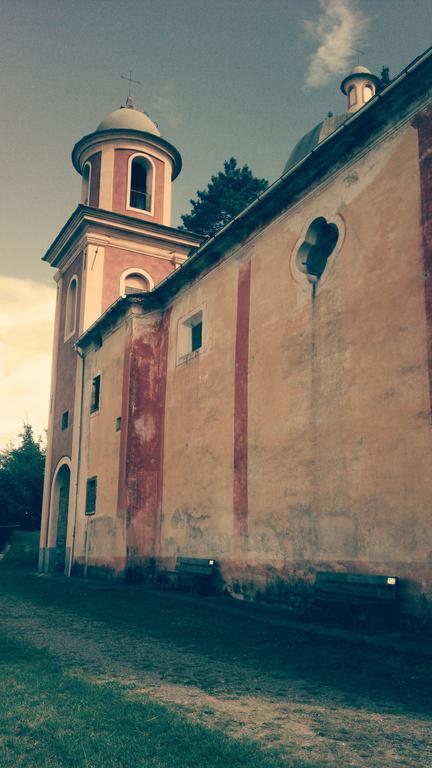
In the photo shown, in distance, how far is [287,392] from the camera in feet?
37.2

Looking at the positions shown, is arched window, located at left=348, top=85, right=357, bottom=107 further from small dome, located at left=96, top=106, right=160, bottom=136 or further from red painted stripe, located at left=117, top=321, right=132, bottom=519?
red painted stripe, located at left=117, top=321, right=132, bottom=519

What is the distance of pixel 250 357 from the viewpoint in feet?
41.5

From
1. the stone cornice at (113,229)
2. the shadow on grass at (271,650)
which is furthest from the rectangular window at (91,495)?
the stone cornice at (113,229)

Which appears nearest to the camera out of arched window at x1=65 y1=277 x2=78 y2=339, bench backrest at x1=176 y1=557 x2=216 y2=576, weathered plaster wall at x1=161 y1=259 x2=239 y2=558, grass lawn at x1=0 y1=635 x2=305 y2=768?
grass lawn at x1=0 y1=635 x2=305 y2=768

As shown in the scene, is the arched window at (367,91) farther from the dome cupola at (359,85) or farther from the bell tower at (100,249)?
the bell tower at (100,249)

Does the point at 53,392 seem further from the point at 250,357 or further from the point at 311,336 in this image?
the point at 311,336

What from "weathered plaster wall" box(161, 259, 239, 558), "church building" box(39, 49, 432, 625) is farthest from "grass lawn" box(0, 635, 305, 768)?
"weathered plaster wall" box(161, 259, 239, 558)

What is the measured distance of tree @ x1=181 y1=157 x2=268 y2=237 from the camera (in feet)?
106

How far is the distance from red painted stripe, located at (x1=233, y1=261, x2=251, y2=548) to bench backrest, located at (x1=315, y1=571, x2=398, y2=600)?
8.30ft

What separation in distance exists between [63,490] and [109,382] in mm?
5699

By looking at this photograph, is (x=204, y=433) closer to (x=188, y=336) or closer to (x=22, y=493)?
(x=188, y=336)

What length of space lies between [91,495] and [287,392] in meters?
9.11

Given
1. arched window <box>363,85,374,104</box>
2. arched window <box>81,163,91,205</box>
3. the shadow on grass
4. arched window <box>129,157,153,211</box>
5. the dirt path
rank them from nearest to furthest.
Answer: the dirt path, the shadow on grass, arched window <box>363,85,374,104</box>, arched window <box>129,157,153,211</box>, arched window <box>81,163,91,205</box>

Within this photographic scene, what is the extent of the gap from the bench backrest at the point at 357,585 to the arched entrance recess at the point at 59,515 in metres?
13.4
